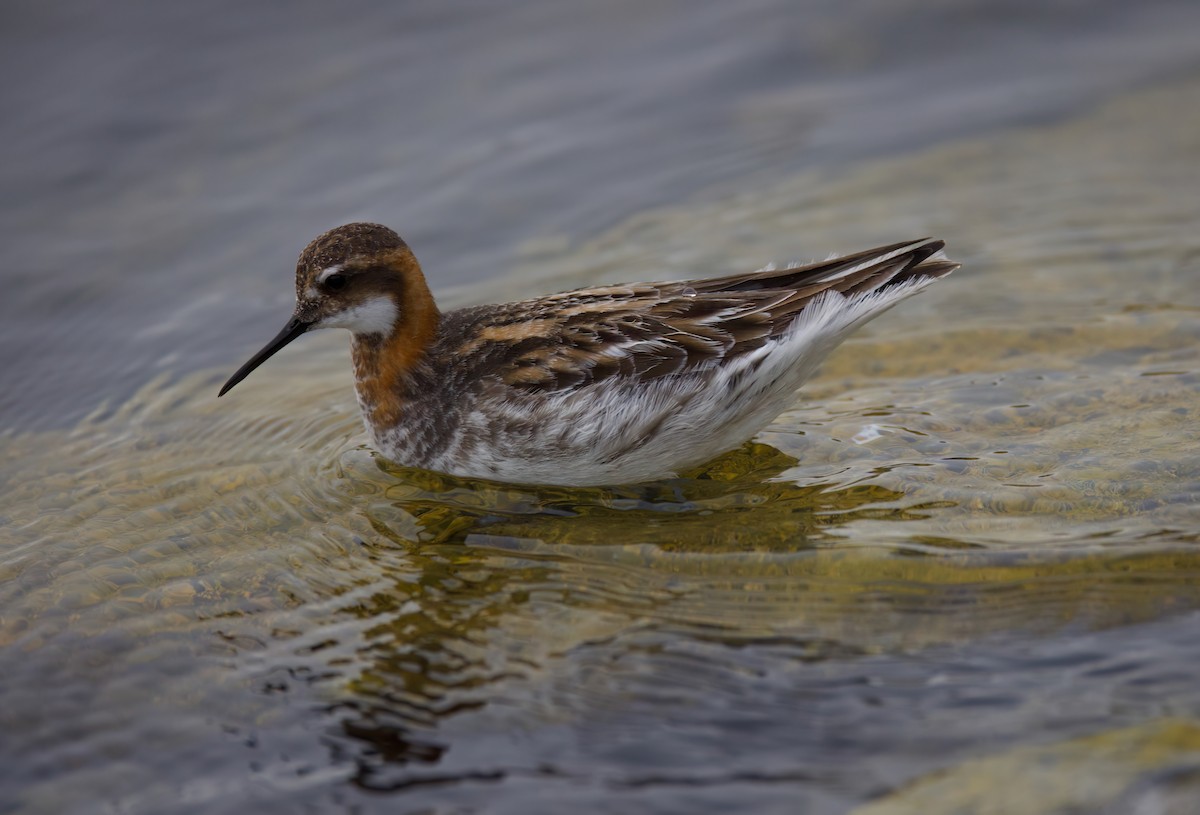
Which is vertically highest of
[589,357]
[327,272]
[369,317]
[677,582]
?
[327,272]

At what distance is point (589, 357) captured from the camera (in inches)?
261

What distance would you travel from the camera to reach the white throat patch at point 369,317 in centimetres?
708

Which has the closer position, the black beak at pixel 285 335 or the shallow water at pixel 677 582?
the shallow water at pixel 677 582

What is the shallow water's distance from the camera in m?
4.47

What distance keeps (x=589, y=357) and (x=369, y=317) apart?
1406 millimetres

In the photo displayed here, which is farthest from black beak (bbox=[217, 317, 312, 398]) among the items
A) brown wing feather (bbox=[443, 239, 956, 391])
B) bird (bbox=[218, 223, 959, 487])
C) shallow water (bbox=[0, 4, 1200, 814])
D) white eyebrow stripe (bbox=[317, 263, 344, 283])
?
brown wing feather (bbox=[443, 239, 956, 391])

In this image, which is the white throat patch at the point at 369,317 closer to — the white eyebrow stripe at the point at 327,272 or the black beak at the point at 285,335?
the black beak at the point at 285,335

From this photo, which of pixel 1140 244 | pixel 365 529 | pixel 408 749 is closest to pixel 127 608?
pixel 365 529

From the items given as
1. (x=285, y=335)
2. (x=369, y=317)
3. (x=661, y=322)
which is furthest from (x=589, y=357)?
(x=285, y=335)

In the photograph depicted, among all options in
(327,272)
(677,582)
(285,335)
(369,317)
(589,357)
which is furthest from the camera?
(369,317)

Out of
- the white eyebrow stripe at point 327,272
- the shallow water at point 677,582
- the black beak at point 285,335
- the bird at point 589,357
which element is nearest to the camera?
the shallow water at point 677,582

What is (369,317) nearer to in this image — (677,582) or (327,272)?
(327,272)

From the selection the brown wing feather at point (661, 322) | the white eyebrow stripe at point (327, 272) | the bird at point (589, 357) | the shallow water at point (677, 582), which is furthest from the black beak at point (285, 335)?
the brown wing feather at point (661, 322)

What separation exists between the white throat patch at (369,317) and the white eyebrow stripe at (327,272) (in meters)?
0.24
